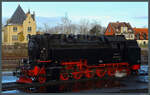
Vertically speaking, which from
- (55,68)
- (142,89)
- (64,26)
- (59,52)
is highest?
(64,26)

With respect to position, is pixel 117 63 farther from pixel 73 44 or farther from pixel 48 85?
pixel 48 85

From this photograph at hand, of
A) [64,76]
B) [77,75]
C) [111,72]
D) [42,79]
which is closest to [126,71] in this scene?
[111,72]

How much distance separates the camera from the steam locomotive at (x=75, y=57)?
1173 centimetres

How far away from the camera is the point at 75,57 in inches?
497

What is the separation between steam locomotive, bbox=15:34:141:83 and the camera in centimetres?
1173

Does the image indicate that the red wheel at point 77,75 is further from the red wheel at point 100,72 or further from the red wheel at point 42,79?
the red wheel at point 42,79

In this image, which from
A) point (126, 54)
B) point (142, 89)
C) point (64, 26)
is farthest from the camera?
point (64, 26)

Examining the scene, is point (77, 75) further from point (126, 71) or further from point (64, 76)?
point (126, 71)

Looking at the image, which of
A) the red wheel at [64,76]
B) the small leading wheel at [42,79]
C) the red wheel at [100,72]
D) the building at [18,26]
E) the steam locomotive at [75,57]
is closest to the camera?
the small leading wheel at [42,79]

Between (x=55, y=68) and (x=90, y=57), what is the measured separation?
8.31 ft

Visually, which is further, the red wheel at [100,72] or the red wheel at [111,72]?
the red wheel at [111,72]

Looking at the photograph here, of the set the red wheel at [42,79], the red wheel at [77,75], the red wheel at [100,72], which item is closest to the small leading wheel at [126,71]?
the red wheel at [100,72]

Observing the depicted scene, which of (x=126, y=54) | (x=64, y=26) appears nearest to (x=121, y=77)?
(x=126, y=54)

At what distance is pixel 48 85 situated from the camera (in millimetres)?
11016
